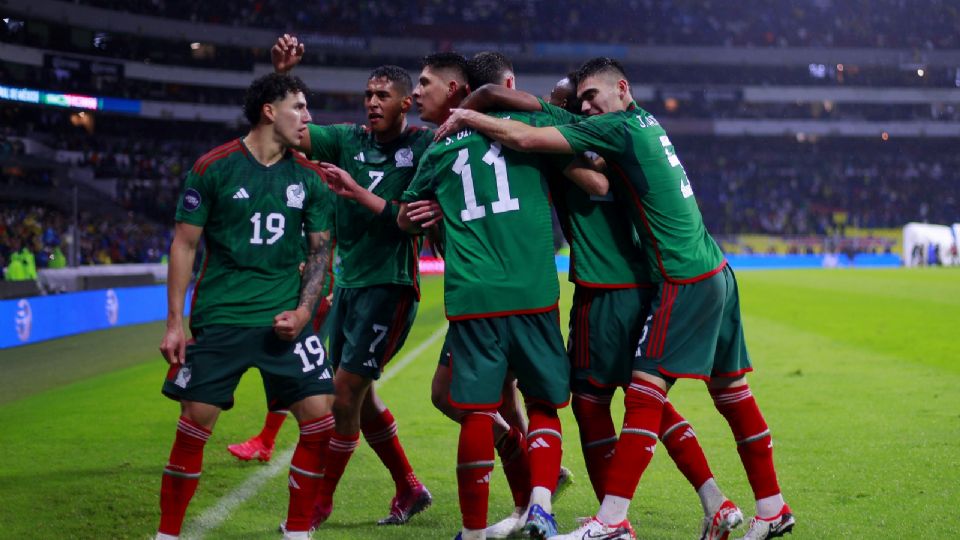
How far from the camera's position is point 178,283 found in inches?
180

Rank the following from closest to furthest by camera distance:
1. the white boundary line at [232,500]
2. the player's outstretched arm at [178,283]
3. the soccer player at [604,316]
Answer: the player's outstretched arm at [178,283] < the soccer player at [604,316] < the white boundary line at [232,500]

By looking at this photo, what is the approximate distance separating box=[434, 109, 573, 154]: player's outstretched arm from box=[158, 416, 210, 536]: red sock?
1.78 meters

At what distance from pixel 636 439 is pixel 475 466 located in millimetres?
710

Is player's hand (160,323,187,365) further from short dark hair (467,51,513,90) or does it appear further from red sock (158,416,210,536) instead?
short dark hair (467,51,513,90)

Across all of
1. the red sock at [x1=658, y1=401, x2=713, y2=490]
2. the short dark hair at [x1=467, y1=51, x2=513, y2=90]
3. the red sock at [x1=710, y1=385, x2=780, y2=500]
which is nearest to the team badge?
the short dark hair at [x1=467, y1=51, x2=513, y2=90]

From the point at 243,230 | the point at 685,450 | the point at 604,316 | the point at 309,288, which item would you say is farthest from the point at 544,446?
the point at 243,230

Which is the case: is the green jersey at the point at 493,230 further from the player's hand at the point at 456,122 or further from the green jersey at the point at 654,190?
the green jersey at the point at 654,190

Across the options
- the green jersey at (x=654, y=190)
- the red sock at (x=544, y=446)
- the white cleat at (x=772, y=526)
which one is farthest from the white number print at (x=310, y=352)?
the white cleat at (x=772, y=526)

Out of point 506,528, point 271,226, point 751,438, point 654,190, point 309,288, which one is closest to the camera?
point 654,190

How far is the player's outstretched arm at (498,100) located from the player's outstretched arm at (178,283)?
1.33m

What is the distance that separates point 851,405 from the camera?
31.5 feet

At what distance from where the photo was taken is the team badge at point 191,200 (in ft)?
14.9

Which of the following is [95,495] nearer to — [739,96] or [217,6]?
[217,6]

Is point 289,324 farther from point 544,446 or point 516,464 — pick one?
point 516,464
